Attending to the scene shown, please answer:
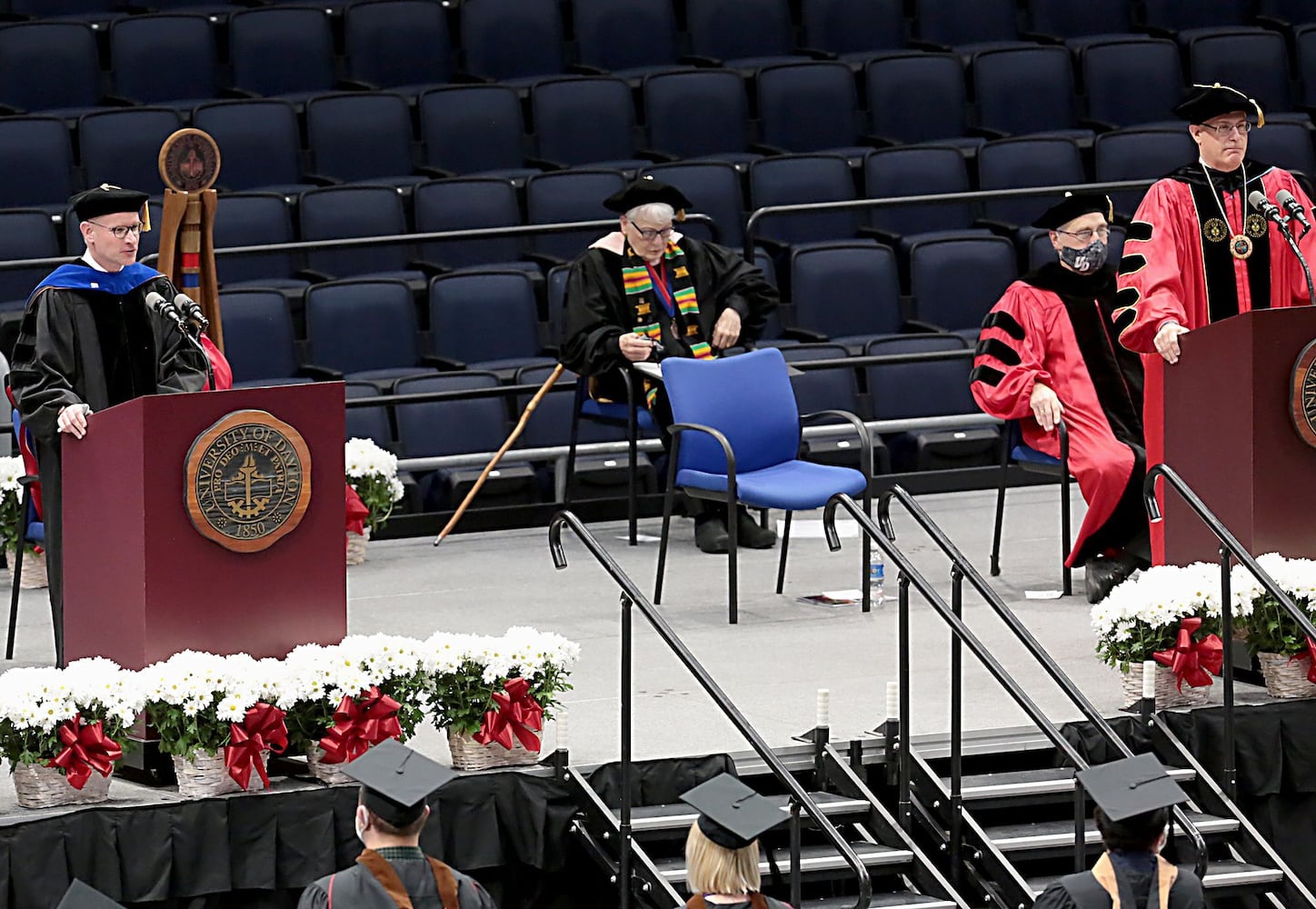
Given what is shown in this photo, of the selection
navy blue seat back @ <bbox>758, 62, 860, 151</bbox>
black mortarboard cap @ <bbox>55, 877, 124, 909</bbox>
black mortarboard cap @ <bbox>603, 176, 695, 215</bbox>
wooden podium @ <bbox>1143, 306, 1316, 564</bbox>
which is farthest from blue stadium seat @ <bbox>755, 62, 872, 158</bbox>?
black mortarboard cap @ <bbox>55, 877, 124, 909</bbox>

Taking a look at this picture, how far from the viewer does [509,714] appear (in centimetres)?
579

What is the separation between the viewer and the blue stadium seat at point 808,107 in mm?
11102

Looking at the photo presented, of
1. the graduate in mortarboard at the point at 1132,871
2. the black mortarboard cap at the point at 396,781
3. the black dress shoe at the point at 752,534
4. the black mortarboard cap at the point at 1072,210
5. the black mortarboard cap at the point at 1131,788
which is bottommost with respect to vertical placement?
the graduate in mortarboard at the point at 1132,871

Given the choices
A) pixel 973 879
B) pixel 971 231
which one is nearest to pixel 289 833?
pixel 973 879

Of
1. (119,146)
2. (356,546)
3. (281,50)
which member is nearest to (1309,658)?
(356,546)

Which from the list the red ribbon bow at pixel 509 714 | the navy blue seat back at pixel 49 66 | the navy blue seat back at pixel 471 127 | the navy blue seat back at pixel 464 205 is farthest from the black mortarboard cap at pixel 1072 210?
the navy blue seat back at pixel 49 66

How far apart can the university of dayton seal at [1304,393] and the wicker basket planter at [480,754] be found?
243 centimetres

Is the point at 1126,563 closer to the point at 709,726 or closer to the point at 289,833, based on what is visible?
→ the point at 709,726

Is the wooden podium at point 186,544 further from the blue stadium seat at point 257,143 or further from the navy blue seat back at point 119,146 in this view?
the blue stadium seat at point 257,143

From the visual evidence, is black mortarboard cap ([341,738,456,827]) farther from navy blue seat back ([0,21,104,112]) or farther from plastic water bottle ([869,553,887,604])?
navy blue seat back ([0,21,104,112])

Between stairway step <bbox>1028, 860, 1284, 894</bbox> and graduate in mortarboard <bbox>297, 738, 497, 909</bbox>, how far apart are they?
2.19m

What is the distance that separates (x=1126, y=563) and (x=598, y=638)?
1.85m

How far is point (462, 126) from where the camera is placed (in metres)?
10.7

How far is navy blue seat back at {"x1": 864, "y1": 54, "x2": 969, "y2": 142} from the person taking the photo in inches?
443
